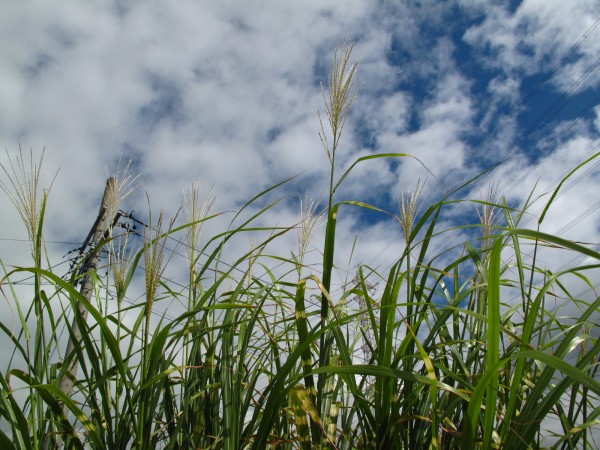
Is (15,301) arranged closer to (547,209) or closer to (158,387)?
(158,387)

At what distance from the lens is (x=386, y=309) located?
3.84ft

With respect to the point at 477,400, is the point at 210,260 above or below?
above

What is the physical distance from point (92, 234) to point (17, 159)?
26.4ft

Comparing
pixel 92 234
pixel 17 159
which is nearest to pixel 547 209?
pixel 17 159

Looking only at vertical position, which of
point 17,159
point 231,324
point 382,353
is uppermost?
point 17,159

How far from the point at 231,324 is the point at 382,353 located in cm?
44

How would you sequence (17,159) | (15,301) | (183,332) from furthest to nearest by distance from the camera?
(17,159) → (15,301) → (183,332)

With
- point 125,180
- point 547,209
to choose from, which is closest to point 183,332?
point 125,180

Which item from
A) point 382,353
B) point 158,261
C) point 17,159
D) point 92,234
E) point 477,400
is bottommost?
point 477,400

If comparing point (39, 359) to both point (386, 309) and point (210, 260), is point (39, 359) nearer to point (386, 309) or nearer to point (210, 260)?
point (210, 260)

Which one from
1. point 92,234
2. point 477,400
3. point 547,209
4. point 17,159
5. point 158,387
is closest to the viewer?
point 477,400

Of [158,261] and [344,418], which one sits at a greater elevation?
[158,261]

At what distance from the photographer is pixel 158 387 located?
1.25 meters

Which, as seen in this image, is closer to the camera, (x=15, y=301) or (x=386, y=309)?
(x=386, y=309)
